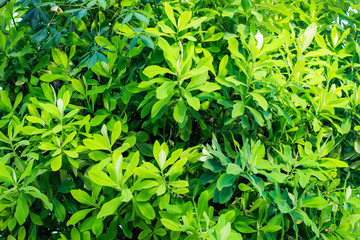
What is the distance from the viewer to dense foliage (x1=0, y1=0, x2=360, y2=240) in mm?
Result: 1674

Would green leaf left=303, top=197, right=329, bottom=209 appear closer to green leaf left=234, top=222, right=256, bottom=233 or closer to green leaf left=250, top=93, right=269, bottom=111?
green leaf left=234, top=222, right=256, bottom=233

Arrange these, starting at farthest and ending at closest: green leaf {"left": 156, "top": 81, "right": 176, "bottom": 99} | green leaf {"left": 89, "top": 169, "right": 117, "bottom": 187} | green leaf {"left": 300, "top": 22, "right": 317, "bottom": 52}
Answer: green leaf {"left": 300, "top": 22, "right": 317, "bottom": 52} < green leaf {"left": 156, "top": 81, "right": 176, "bottom": 99} < green leaf {"left": 89, "top": 169, "right": 117, "bottom": 187}

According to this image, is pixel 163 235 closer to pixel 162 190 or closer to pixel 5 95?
pixel 162 190

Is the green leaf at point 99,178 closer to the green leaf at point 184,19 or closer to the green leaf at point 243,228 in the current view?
the green leaf at point 243,228

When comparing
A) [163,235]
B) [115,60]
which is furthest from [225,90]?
[163,235]

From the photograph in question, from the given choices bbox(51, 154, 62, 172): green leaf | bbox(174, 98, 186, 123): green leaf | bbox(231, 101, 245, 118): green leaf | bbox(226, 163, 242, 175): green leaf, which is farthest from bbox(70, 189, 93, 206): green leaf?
bbox(231, 101, 245, 118): green leaf

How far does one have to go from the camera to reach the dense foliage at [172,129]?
5.49 ft

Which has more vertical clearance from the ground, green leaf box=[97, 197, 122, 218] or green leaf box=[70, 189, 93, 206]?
green leaf box=[97, 197, 122, 218]

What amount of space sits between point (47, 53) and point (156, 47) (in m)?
0.71

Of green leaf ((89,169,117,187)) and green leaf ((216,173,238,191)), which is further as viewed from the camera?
green leaf ((216,173,238,191))

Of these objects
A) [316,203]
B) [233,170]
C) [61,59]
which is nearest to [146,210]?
[233,170]

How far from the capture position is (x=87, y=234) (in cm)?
174

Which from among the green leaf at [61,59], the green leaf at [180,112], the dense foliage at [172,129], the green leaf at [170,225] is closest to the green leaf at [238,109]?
the dense foliage at [172,129]

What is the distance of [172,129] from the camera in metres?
2.14
